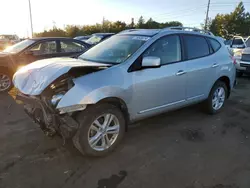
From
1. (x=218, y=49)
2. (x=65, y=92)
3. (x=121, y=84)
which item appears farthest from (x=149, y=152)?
(x=218, y=49)

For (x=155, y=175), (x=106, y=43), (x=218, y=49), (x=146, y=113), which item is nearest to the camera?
(x=155, y=175)

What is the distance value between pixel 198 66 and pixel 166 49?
85 cm

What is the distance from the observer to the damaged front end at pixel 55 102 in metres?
3.06

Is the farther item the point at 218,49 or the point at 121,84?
the point at 218,49

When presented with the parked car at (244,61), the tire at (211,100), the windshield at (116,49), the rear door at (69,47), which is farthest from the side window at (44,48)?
the parked car at (244,61)

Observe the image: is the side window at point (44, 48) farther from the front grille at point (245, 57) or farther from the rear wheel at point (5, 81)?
the front grille at point (245, 57)

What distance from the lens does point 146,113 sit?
3.95 meters

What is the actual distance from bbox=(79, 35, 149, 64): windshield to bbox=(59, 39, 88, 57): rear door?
3480 mm

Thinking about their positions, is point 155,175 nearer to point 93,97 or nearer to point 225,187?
point 225,187

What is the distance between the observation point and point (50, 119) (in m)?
3.20

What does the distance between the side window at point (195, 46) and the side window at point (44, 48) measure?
15.0 feet

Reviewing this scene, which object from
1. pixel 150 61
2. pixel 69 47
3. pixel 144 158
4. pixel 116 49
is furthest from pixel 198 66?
pixel 69 47

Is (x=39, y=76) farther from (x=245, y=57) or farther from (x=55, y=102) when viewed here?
Answer: (x=245, y=57)

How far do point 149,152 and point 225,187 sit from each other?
1.15 metres
